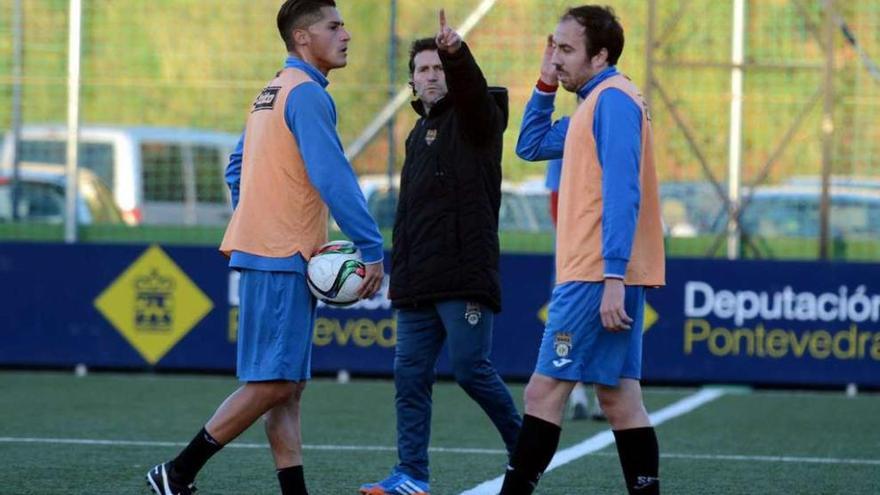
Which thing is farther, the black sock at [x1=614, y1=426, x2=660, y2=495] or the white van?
the white van

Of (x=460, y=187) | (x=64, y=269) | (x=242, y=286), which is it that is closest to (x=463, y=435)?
(x=460, y=187)

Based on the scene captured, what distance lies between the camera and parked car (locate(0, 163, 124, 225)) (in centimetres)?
1488

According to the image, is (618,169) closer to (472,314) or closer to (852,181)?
(472,314)

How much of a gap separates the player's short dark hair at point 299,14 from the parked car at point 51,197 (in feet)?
26.9

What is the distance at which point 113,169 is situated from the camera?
15133 millimetres

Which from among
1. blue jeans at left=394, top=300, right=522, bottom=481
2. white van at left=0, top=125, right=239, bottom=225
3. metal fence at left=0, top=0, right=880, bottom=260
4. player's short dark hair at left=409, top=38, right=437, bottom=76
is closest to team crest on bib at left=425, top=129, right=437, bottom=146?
player's short dark hair at left=409, top=38, right=437, bottom=76

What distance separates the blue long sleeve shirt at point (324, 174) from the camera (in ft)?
21.9

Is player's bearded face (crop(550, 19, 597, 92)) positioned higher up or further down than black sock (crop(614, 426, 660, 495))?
higher up

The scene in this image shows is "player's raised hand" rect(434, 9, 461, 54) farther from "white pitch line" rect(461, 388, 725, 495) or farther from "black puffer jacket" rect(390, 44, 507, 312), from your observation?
"white pitch line" rect(461, 388, 725, 495)

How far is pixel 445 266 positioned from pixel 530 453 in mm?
1332

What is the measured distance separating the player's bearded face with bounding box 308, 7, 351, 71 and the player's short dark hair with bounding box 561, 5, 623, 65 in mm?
885

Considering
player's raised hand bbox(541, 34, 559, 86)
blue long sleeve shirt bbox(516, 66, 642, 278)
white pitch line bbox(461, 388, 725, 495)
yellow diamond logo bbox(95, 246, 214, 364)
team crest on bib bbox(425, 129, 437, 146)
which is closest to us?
blue long sleeve shirt bbox(516, 66, 642, 278)

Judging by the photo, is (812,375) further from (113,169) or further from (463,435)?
(113,169)

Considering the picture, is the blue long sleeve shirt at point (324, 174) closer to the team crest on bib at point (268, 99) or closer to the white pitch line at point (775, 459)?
the team crest on bib at point (268, 99)
